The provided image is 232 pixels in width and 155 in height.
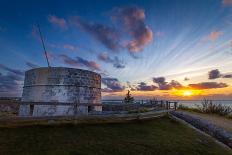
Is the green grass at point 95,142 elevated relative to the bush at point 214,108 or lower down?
lower down

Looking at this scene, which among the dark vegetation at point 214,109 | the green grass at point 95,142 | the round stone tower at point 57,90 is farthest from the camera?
the dark vegetation at point 214,109

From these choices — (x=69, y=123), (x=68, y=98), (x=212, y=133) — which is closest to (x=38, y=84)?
(x=68, y=98)

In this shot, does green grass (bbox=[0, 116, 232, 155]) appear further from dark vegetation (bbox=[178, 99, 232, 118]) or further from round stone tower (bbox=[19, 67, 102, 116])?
dark vegetation (bbox=[178, 99, 232, 118])

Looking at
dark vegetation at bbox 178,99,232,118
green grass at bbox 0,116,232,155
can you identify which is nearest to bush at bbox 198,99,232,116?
dark vegetation at bbox 178,99,232,118

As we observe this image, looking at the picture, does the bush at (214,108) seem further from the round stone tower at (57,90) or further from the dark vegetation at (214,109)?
the round stone tower at (57,90)

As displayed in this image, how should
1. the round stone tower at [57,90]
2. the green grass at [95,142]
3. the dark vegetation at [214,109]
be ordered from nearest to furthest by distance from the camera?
the green grass at [95,142], the round stone tower at [57,90], the dark vegetation at [214,109]

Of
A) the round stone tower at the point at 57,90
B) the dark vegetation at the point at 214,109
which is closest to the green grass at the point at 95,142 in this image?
the round stone tower at the point at 57,90

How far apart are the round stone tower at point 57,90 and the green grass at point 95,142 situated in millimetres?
7312

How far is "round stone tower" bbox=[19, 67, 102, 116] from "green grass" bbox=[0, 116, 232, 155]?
7312 millimetres

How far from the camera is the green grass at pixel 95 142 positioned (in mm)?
6219

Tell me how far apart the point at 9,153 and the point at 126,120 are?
20.2 ft

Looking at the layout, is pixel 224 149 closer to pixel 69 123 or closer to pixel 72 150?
pixel 72 150

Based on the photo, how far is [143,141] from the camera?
7484 millimetres

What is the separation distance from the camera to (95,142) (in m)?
7.00
